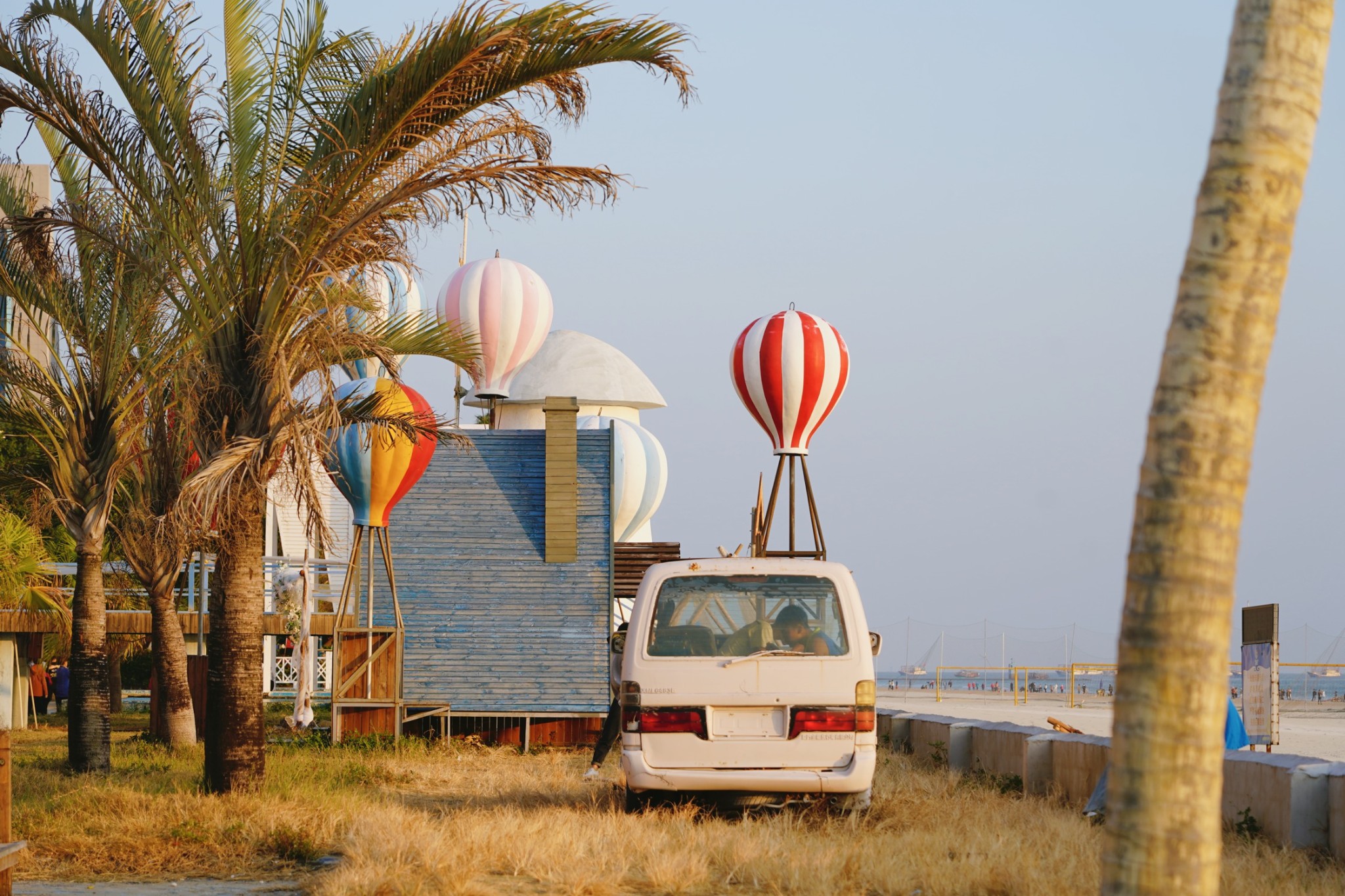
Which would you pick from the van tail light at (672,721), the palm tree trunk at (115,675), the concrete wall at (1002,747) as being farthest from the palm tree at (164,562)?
the concrete wall at (1002,747)

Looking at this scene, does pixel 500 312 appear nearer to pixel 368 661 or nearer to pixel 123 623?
pixel 123 623

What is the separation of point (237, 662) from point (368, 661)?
7.10 meters

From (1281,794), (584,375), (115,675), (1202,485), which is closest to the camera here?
(1202,485)

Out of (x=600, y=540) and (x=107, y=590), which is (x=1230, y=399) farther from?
(x=107, y=590)

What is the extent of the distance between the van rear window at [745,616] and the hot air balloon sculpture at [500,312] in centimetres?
2041

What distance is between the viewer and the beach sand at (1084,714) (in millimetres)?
29172

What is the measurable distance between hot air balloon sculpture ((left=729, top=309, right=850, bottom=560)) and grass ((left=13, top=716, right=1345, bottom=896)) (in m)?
12.7

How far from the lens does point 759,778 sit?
1025cm

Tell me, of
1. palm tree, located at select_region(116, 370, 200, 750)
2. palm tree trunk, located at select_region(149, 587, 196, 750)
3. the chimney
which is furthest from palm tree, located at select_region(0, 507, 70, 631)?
the chimney

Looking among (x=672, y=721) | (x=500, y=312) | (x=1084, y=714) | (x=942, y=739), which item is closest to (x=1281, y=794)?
(x=672, y=721)

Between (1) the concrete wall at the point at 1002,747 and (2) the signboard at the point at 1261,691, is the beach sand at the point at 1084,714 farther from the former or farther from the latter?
(1) the concrete wall at the point at 1002,747

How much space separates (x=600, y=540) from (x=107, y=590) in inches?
523

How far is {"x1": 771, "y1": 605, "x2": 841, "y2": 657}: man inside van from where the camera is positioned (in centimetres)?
1056

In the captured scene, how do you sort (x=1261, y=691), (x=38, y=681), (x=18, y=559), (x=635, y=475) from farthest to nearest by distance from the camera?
(x=635, y=475) → (x=38, y=681) → (x=18, y=559) → (x=1261, y=691)
